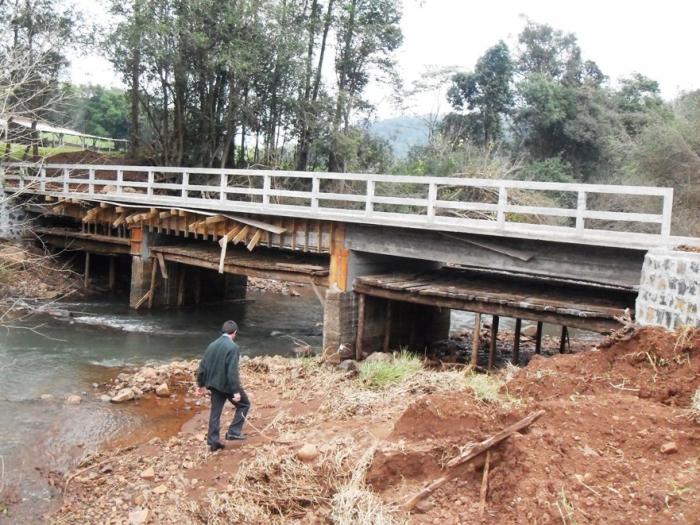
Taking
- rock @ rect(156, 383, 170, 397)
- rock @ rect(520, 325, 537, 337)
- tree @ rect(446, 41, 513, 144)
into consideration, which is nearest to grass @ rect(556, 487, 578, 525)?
rock @ rect(156, 383, 170, 397)

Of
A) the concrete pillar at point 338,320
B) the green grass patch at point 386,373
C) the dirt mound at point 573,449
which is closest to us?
the dirt mound at point 573,449

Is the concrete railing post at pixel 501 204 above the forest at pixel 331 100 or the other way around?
the other way around

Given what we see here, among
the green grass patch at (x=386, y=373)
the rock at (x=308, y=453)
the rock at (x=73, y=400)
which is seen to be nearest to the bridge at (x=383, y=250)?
the green grass patch at (x=386, y=373)

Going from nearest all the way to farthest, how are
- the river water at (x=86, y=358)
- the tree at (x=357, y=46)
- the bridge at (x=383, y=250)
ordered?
the river water at (x=86, y=358) < the bridge at (x=383, y=250) < the tree at (x=357, y=46)

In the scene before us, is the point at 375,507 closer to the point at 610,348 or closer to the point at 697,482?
the point at 697,482

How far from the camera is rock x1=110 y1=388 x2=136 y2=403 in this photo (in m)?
11.1

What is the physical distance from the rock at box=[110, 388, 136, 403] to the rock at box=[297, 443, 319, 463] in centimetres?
551

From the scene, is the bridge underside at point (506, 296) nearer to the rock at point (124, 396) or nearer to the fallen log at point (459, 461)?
the rock at point (124, 396)

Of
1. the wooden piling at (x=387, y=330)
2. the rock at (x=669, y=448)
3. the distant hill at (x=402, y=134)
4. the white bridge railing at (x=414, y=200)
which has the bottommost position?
the wooden piling at (x=387, y=330)

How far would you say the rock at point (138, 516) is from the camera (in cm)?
652

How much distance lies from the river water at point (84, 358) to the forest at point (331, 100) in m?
7.00

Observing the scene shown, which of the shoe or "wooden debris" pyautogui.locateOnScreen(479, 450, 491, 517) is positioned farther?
the shoe

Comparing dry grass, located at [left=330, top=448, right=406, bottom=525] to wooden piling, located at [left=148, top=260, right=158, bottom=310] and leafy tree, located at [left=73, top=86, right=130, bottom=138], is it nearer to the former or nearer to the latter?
wooden piling, located at [left=148, top=260, right=158, bottom=310]

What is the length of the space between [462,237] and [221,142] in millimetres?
17820
